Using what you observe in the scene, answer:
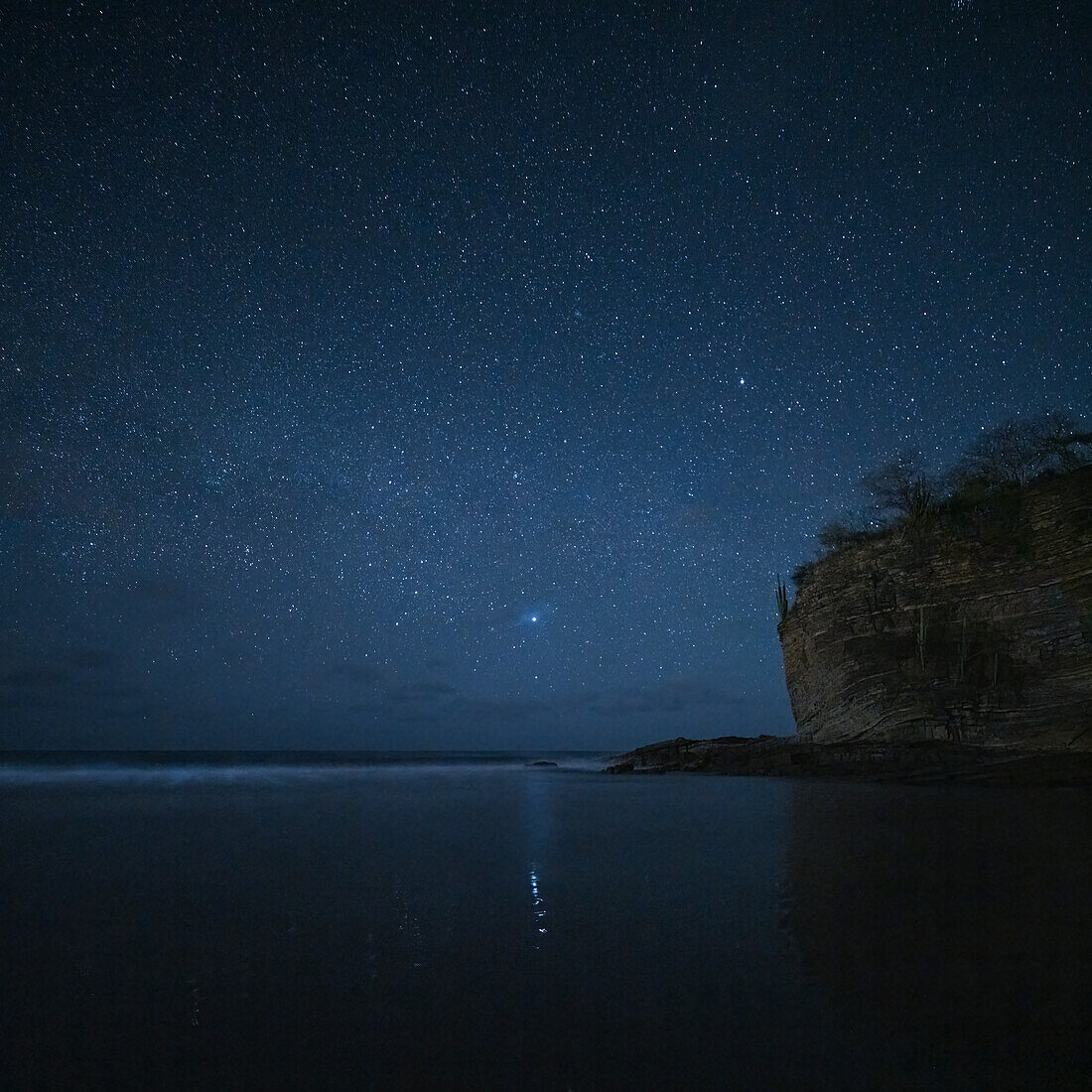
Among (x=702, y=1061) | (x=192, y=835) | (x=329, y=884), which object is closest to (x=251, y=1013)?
(x=702, y=1061)

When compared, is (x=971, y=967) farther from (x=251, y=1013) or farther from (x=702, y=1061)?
(x=251, y=1013)

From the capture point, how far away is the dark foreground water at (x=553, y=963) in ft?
11.6

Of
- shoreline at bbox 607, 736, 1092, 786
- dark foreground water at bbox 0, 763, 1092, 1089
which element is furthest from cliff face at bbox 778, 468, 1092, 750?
dark foreground water at bbox 0, 763, 1092, 1089

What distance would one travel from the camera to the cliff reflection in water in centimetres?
354

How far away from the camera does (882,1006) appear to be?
4.12 m

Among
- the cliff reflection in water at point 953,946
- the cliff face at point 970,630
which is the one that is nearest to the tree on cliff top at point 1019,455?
the cliff face at point 970,630

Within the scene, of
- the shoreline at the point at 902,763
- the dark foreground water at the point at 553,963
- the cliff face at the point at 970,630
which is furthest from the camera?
the cliff face at the point at 970,630

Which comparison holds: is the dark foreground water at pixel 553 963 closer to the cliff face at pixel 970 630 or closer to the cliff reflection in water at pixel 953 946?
the cliff reflection in water at pixel 953 946

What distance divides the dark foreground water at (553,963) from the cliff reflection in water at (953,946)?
0.08 feet

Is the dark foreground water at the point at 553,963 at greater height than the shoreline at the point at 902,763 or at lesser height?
greater

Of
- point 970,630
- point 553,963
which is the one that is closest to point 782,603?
point 970,630

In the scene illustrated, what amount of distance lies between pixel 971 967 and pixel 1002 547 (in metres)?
27.7

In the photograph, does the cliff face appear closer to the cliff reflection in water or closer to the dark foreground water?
the cliff reflection in water

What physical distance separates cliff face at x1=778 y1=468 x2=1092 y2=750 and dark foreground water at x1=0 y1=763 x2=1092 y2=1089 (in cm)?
1728
